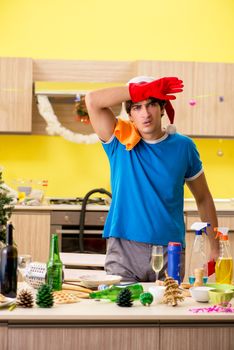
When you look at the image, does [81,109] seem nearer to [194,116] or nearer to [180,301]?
[194,116]

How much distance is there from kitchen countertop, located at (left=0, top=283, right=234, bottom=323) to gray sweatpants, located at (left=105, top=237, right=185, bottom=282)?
0.52 metres

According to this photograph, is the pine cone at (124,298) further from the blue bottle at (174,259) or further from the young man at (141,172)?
the young man at (141,172)

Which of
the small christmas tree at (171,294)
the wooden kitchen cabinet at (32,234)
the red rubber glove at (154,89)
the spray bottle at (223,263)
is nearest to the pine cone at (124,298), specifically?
the small christmas tree at (171,294)

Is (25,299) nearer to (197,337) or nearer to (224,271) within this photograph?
(197,337)

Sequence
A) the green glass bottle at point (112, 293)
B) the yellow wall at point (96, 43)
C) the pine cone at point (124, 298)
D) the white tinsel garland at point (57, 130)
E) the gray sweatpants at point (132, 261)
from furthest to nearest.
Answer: the yellow wall at point (96, 43)
the white tinsel garland at point (57, 130)
the gray sweatpants at point (132, 261)
the green glass bottle at point (112, 293)
the pine cone at point (124, 298)

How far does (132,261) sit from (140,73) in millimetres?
3031

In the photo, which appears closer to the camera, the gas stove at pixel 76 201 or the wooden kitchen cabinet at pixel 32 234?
the wooden kitchen cabinet at pixel 32 234

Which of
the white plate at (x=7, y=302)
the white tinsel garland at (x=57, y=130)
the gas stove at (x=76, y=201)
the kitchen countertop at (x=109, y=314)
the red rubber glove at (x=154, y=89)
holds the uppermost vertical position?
the white tinsel garland at (x=57, y=130)

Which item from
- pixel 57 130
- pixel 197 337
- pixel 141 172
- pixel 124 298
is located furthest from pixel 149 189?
pixel 57 130

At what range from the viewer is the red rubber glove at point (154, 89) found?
2.91m

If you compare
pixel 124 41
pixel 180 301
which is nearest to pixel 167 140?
pixel 180 301

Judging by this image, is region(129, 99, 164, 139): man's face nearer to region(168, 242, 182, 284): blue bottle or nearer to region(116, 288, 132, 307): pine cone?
region(168, 242, 182, 284): blue bottle

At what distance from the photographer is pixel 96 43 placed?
239 inches

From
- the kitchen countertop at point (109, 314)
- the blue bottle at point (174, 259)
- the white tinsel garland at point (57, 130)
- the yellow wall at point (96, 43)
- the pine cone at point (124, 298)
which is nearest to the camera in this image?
the kitchen countertop at point (109, 314)
